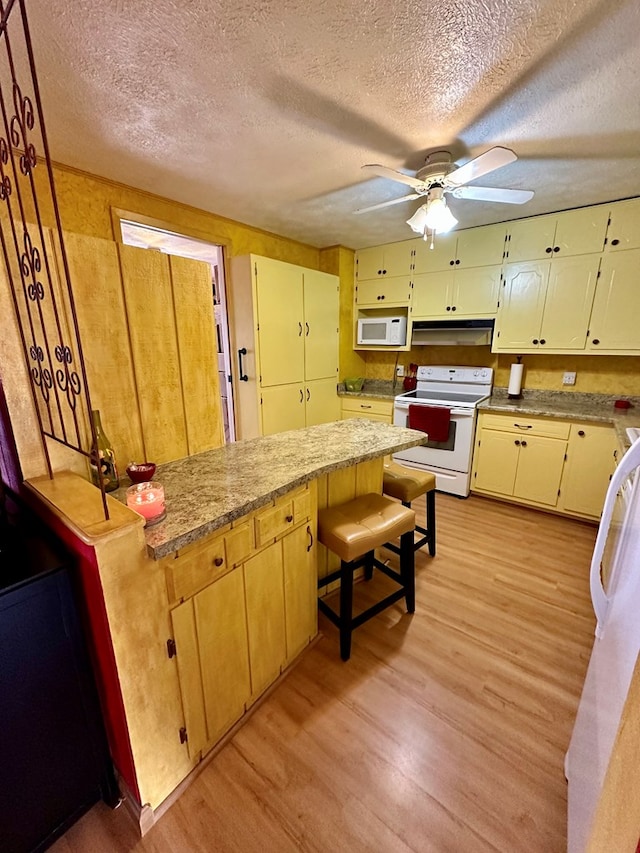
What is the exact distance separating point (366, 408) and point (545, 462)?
5.93 feet

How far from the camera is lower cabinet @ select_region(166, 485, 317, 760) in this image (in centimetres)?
116

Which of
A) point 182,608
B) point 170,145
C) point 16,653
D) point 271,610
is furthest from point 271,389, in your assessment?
point 16,653

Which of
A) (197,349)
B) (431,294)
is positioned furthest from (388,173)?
(431,294)

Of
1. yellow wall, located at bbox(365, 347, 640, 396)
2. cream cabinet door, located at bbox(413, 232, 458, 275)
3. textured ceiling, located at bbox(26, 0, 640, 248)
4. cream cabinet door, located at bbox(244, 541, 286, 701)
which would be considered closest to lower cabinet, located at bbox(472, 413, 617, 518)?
yellow wall, located at bbox(365, 347, 640, 396)

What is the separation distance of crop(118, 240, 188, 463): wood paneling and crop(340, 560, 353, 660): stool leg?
0.96 metres

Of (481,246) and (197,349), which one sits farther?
(481,246)

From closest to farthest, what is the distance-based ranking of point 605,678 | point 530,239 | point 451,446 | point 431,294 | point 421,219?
point 605,678 < point 421,219 < point 530,239 < point 451,446 < point 431,294

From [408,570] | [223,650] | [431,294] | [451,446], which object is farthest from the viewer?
[431,294]

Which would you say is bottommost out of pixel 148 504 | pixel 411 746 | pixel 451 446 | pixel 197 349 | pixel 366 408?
pixel 411 746

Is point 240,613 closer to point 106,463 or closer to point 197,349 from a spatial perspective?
point 106,463

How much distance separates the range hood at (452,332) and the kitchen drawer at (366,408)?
0.74 metres

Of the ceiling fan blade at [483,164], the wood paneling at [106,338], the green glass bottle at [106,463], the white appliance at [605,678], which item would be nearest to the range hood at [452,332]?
the ceiling fan blade at [483,164]

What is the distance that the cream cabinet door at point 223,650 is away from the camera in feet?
3.97

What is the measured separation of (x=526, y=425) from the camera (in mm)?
3088
